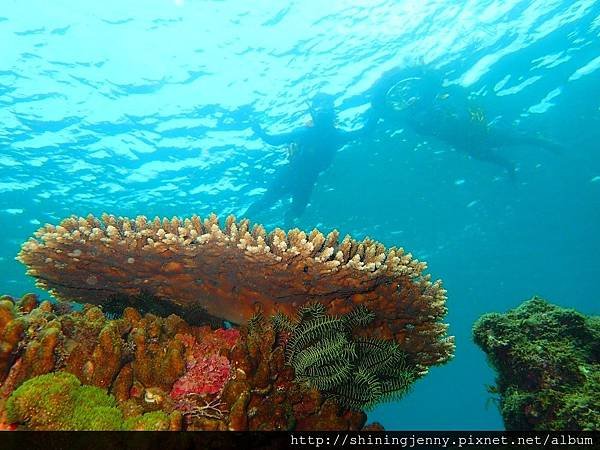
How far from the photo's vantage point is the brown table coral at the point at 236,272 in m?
3.94

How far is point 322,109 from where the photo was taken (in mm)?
16594

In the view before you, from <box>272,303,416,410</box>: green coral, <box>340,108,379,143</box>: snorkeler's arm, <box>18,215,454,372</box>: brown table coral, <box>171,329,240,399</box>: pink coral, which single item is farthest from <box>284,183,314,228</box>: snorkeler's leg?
<box>171,329,240,399</box>: pink coral

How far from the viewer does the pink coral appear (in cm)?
325

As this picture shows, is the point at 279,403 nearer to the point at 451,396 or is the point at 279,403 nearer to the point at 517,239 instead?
the point at 517,239

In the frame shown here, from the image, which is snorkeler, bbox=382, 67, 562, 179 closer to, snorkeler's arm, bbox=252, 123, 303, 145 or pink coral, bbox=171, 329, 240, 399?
snorkeler's arm, bbox=252, 123, 303, 145

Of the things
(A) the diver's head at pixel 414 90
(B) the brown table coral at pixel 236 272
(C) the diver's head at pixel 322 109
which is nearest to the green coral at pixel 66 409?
(B) the brown table coral at pixel 236 272

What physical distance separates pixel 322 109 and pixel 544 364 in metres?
14.1

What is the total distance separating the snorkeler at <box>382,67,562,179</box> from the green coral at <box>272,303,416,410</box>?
571 inches

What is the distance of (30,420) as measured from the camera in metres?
2.30

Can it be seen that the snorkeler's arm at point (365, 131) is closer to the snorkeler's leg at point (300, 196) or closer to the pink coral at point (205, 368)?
the snorkeler's leg at point (300, 196)

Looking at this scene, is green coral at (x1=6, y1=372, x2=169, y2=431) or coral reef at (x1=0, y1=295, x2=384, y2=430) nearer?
green coral at (x1=6, y1=372, x2=169, y2=431)

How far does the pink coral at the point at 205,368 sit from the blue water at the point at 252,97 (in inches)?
176

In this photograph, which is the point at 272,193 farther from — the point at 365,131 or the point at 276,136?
the point at 365,131

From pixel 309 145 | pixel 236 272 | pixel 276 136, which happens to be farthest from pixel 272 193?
pixel 236 272
